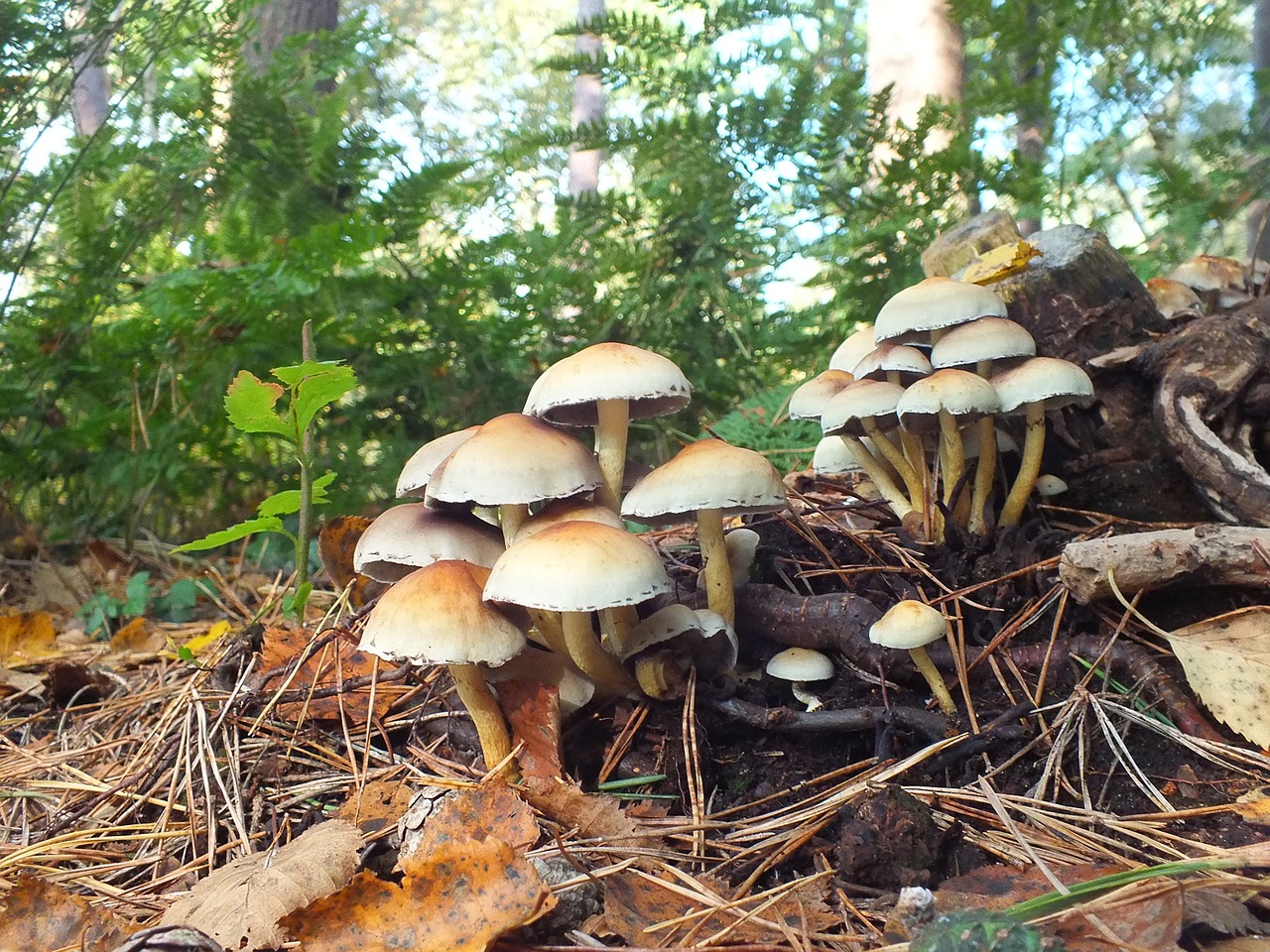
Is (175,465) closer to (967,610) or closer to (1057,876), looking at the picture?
(967,610)

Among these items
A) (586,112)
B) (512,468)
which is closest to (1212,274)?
(512,468)

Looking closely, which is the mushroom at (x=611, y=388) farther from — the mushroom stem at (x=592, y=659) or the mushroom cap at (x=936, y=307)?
the mushroom cap at (x=936, y=307)

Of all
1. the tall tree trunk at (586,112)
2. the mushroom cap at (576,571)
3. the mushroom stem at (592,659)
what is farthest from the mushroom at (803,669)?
the tall tree trunk at (586,112)

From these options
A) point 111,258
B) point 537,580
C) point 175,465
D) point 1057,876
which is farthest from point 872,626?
point 111,258

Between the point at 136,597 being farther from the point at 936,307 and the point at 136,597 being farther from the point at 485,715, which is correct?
the point at 936,307

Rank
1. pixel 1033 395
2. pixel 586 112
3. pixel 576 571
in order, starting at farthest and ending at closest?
pixel 586 112 < pixel 1033 395 < pixel 576 571
